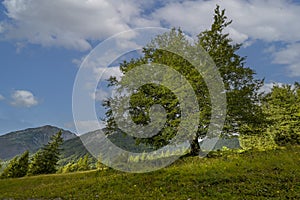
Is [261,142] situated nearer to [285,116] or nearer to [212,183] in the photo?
[285,116]

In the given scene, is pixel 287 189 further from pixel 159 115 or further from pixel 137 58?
pixel 137 58

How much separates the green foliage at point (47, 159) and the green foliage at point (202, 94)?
41823mm

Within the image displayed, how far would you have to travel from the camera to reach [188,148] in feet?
94.3

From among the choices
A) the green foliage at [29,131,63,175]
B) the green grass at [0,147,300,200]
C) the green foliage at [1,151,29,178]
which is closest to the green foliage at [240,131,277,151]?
the green grass at [0,147,300,200]

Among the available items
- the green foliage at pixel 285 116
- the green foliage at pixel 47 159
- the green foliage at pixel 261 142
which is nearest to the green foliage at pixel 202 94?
the green foliage at pixel 261 142

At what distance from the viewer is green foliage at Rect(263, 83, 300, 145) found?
151ft

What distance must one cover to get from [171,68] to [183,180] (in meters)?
12.5

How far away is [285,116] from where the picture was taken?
153 feet

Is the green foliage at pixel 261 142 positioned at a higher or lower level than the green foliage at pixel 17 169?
higher

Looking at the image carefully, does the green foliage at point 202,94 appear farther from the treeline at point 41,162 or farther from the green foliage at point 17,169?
the green foliage at point 17,169

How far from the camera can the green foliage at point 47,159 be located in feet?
210

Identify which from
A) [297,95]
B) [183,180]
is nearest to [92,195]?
[183,180]

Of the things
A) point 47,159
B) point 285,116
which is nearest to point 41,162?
point 47,159

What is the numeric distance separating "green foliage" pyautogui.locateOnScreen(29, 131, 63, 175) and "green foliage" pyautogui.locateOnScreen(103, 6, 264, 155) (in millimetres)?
41823
